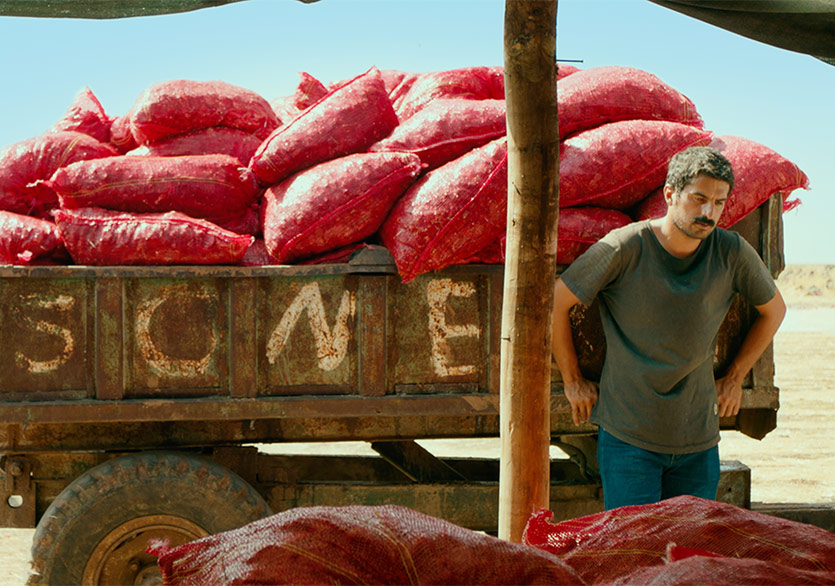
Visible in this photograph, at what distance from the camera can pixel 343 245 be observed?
11.3 feet

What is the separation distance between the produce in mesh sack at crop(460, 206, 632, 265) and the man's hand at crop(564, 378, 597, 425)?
53 cm

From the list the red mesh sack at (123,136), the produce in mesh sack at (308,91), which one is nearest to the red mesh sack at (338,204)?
the produce in mesh sack at (308,91)

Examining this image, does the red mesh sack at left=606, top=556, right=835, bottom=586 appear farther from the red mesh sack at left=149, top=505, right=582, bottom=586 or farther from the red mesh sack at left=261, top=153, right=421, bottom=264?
the red mesh sack at left=261, top=153, right=421, bottom=264

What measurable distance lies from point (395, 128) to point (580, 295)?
1.29m

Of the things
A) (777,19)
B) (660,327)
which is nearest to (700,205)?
(660,327)

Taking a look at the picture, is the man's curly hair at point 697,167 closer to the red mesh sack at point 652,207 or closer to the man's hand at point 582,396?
the red mesh sack at point 652,207

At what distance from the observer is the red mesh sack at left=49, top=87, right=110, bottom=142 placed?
419 centimetres

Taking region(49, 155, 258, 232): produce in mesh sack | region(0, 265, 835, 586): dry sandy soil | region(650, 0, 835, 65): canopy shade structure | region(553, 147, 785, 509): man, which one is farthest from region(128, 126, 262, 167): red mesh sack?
region(0, 265, 835, 586): dry sandy soil

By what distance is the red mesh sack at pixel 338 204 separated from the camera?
332 cm

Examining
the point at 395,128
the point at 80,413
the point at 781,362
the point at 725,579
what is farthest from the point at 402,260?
the point at 781,362

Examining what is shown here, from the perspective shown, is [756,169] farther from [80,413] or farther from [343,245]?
[80,413]

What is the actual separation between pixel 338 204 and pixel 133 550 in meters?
1.67

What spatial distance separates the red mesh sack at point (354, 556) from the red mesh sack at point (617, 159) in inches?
86.3

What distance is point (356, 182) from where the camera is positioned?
3.32 m
